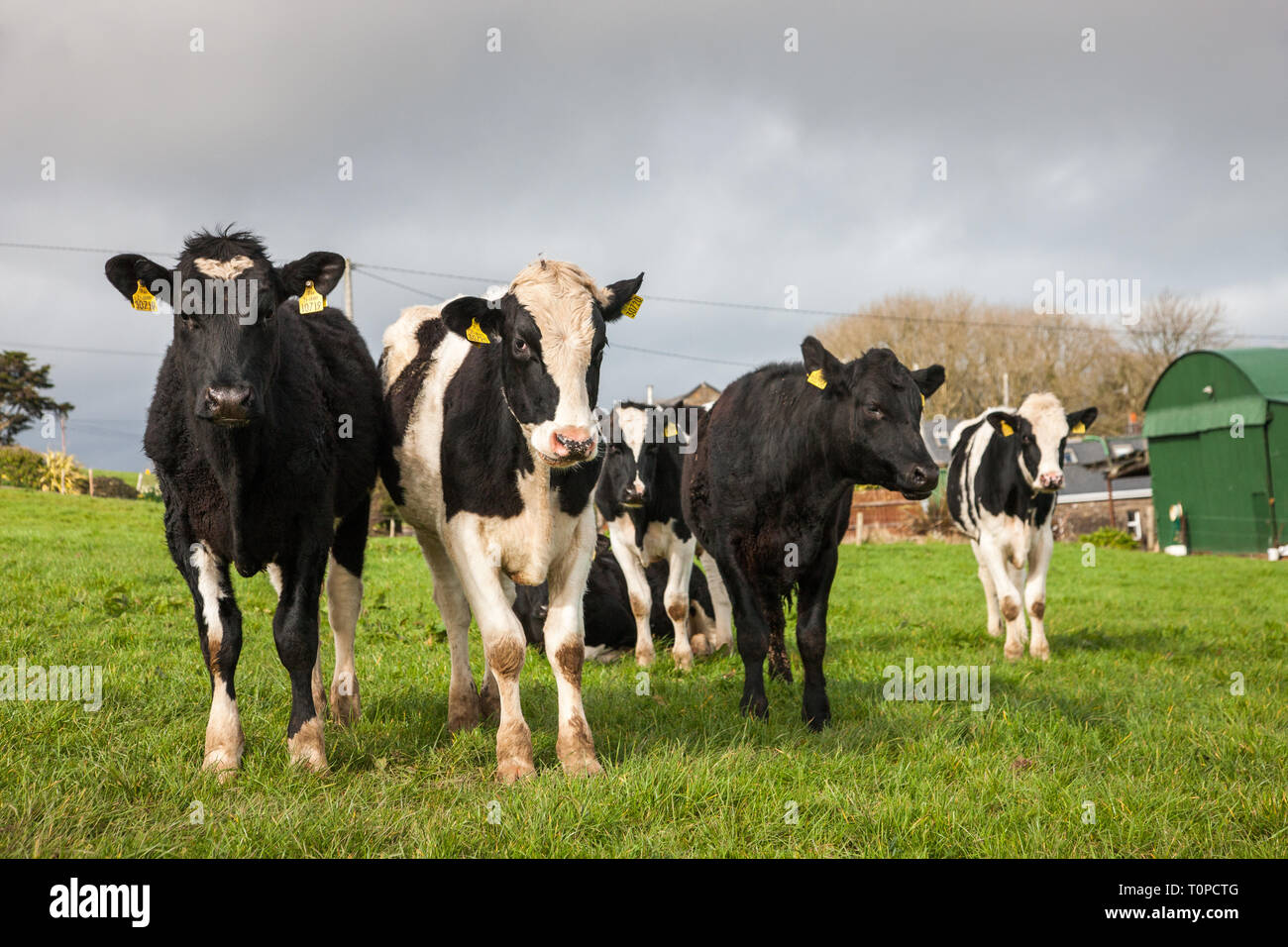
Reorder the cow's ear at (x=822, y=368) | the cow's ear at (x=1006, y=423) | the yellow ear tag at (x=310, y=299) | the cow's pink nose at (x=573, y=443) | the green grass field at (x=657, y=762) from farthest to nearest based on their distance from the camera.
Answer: the cow's ear at (x=1006, y=423)
the cow's ear at (x=822, y=368)
the yellow ear tag at (x=310, y=299)
the cow's pink nose at (x=573, y=443)
the green grass field at (x=657, y=762)

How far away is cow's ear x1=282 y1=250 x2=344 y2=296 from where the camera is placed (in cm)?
487

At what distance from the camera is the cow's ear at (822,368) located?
6348 mm

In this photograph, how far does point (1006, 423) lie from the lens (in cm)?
1021

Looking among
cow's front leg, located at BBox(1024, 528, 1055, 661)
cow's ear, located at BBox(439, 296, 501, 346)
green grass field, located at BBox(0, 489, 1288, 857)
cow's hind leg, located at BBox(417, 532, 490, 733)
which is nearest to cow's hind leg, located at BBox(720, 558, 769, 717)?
green grass field, located at BBox(0, 489, 1288, 857)

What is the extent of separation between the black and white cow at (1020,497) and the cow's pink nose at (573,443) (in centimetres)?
667

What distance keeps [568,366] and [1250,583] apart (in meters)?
19.0

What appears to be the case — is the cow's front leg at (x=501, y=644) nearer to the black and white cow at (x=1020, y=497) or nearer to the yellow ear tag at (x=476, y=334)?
the yellow ear tag at (x=476, y=334)

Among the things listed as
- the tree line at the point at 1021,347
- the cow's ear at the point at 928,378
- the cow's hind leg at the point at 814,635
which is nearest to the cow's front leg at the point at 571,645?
the cow's hind leg at the point at 814,635

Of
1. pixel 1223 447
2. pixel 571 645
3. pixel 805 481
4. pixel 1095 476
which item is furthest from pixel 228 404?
pixel 1095 476

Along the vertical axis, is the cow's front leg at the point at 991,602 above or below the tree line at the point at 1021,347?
below

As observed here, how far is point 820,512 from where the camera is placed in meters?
6.29

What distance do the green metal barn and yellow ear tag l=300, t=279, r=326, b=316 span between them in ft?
100

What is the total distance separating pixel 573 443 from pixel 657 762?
1519 mm

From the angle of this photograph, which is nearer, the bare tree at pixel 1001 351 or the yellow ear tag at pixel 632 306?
the yellow ear tag at pixel 632 306
